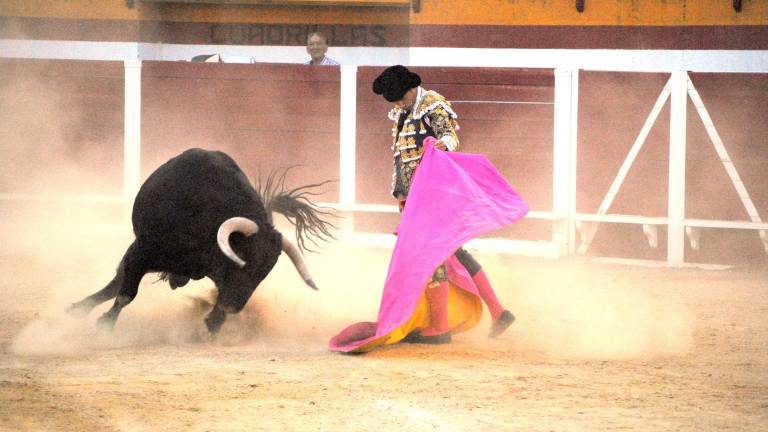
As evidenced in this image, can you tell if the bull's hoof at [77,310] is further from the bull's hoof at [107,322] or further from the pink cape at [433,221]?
the pink cape at [433,221]

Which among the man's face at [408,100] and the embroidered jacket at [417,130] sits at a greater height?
the man's face at [408,100]

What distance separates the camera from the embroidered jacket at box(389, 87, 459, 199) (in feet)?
14.0

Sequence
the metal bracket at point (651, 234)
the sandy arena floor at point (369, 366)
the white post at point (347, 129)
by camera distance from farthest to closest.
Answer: the white post at point (347, 129), the metal bracket at point (651, 234), the sandy arena floor at point (369, 366)

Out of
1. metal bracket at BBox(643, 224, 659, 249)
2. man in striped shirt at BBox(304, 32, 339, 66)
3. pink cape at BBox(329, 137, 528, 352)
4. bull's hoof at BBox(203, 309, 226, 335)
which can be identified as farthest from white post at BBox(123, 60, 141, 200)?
pink cape at BBox(329, 137, 528, 352)

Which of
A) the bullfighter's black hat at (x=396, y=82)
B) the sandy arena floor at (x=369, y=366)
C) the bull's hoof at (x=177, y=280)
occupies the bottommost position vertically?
the sandy arena floor at (x=369, y=366)

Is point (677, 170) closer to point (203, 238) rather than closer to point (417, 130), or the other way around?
point (417, 130)

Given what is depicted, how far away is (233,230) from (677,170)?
417 cm

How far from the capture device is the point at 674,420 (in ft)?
9.99

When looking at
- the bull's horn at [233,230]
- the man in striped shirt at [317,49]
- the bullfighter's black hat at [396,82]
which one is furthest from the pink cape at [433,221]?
the man in striped shirt at [317,49]

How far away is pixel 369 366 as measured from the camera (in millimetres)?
3760

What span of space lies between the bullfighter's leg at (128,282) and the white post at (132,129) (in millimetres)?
3967

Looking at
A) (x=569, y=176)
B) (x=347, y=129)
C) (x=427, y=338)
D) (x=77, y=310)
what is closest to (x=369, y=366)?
(x=427, y=338)

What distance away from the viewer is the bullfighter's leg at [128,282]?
13.8ft

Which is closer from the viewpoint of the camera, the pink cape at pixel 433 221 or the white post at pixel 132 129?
the pink cape at pixel 433 221
